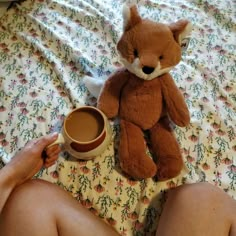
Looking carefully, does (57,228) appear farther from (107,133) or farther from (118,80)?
(118,80)

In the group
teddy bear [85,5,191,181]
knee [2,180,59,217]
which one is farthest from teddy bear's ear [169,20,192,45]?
knee [2,180,59,217]

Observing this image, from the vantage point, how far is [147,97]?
35.7 inches

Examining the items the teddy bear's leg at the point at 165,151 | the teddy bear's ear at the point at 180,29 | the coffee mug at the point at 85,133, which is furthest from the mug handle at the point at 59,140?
the teddy bear's ear at the point at 180,29

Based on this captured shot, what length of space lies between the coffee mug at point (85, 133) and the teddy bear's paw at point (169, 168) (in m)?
0.15

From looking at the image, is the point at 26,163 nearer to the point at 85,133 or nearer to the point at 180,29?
the point at 85,133

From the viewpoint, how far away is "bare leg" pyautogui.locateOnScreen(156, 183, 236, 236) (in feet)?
2.62

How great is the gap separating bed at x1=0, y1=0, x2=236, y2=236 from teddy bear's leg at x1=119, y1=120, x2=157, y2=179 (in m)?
0.04

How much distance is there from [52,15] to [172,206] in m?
0.76

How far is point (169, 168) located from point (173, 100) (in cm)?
16

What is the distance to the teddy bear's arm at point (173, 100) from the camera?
2.98ft

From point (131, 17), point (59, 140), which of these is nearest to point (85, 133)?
point (59, 140)

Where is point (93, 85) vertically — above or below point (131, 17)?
below

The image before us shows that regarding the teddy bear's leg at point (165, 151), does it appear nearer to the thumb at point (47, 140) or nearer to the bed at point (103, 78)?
the bed at point (103, 78)

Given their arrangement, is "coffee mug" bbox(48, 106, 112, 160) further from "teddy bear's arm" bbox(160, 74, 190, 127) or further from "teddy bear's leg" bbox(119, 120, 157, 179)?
"teddy bear's arm" bbox(160, 74, 190, 127)
